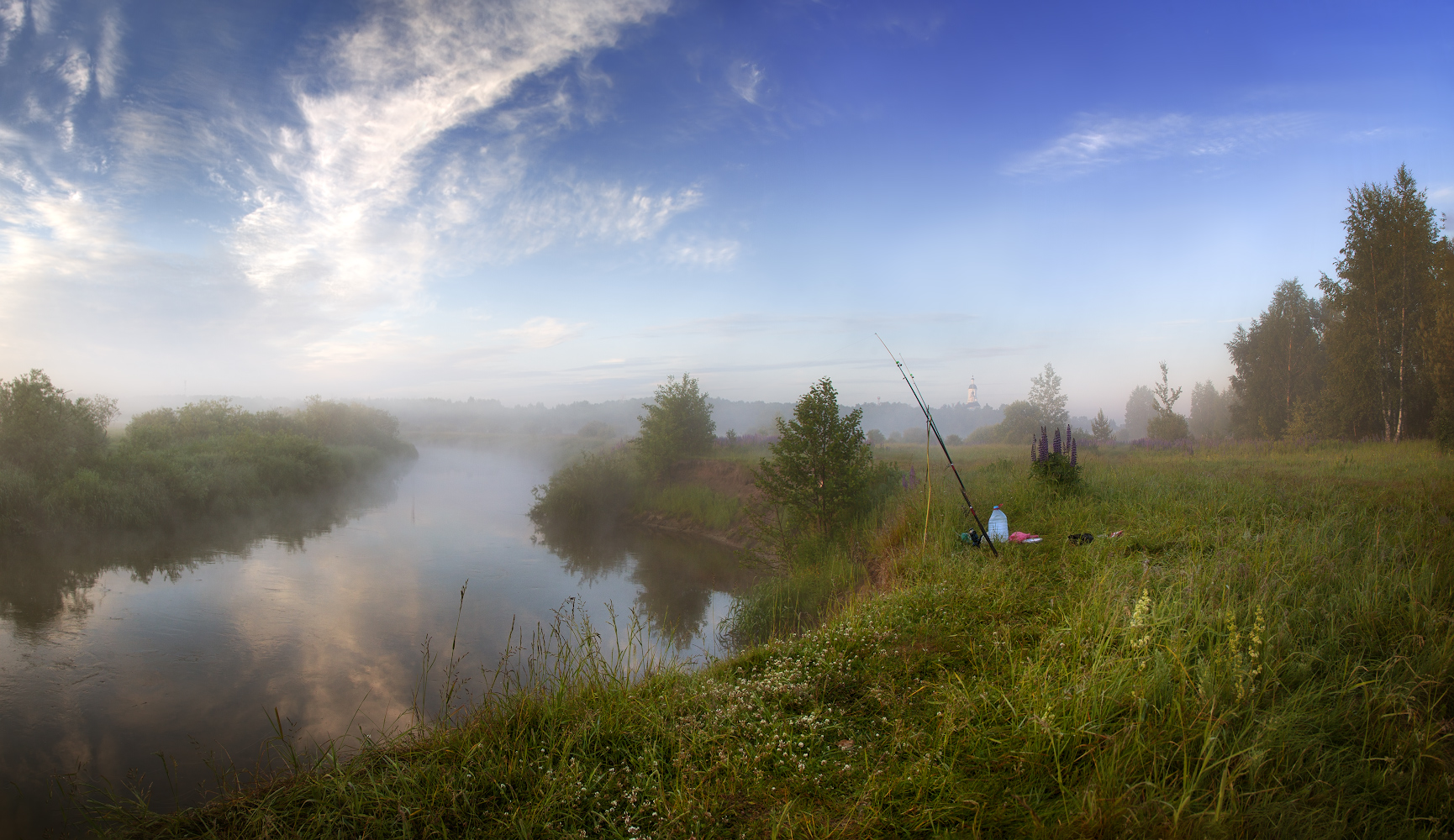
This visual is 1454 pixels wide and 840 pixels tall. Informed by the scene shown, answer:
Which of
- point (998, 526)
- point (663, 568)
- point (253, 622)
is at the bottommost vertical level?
point (663, 568)

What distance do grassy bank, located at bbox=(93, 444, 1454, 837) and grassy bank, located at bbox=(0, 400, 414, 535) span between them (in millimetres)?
14723

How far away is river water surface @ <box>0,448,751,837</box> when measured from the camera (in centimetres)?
600

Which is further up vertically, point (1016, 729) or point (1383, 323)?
point (1383, 323)

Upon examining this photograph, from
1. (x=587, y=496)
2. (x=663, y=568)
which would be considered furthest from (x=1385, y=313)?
(x=587, y=496)

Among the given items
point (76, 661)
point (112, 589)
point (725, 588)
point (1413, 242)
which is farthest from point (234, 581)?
point (1413, 242)

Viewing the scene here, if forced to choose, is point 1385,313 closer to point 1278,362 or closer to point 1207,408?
point 1278,362

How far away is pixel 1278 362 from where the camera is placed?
26781mm

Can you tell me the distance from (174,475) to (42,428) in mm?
2776

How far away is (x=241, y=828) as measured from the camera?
10.3ft

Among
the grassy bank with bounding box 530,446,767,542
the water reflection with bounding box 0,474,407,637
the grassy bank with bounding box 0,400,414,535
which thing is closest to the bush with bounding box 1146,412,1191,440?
the grassy bank with bounding box 530,446,767,542

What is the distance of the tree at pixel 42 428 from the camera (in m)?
12.2

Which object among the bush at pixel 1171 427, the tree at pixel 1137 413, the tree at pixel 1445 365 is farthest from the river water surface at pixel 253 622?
the tree at pixel 1137 413

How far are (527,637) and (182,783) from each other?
417 centimetres

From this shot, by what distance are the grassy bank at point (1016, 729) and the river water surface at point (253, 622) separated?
1825 millimetres
